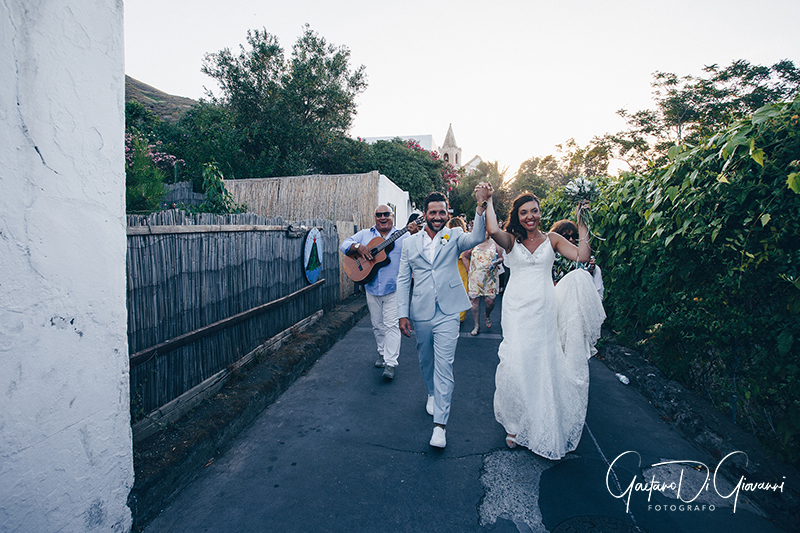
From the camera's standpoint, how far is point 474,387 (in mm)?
4387

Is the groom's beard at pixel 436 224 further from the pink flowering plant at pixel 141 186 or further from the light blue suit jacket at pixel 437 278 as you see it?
the pink flowering plant at pixel 141 186

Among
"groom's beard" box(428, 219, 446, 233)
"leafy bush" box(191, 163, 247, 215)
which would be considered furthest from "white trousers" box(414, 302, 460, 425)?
"leafy bush" box(191, 163, 247, 215)

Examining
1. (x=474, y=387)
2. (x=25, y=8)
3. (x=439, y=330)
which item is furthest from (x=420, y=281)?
(x=25, y=8)

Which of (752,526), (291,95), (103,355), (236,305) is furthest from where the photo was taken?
(291,95)

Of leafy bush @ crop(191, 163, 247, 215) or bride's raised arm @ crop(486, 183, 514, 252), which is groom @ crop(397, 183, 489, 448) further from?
leafy bush @ crop(191, 163, 247, 215)

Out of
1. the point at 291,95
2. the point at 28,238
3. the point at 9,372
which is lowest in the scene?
the point at 9,372

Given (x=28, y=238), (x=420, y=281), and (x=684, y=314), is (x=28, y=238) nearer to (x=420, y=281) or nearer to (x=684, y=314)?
(x=420, y=281)

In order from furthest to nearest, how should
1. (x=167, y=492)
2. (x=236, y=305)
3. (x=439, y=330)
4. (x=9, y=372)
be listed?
(x=236, y=305) < (x=439, y=330) < (x=167, y=492) < (x=9, y=372)

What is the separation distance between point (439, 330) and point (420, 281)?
1.54 feet

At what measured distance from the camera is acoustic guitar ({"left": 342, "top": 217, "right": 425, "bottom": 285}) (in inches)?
192

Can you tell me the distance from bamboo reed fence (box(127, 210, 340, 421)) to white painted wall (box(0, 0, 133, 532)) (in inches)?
29.6

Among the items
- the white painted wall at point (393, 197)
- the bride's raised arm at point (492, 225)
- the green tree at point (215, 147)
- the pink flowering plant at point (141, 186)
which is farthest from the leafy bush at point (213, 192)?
the green tree at point (215, 147)
